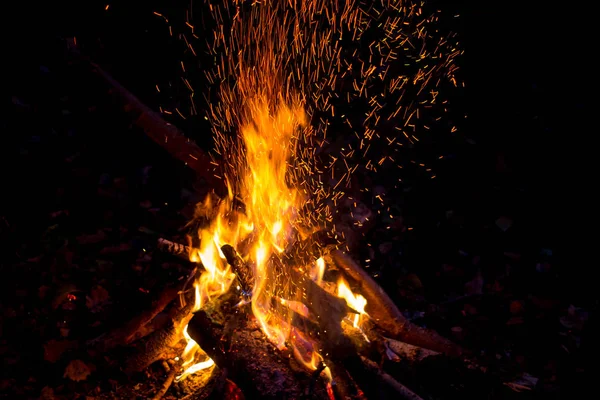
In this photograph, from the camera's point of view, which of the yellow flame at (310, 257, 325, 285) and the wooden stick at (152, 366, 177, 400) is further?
the yellow flame at (310, 257, 325, 285)

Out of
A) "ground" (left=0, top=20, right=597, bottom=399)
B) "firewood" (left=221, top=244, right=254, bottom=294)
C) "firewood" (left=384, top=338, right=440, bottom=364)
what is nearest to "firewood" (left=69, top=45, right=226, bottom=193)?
"ground" (left=0, top=20, right=597, bottom=399)

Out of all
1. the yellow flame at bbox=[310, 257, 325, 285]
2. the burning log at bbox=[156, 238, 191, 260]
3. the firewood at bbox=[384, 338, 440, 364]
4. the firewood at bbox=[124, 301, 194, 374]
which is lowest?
the firewood at bbox=[384, 338, 440, 364]

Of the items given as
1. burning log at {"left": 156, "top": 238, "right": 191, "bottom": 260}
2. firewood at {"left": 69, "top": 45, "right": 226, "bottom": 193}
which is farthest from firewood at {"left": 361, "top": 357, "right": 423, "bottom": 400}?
firewood at {"left": 69, "top": 45, "right": 226, "bottom": 193}

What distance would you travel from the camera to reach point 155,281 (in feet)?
14.6

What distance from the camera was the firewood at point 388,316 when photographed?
3.65 metres

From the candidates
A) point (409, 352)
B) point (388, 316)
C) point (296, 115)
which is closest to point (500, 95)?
point (296, 115)

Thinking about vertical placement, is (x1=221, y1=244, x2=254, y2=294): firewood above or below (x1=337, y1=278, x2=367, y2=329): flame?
above

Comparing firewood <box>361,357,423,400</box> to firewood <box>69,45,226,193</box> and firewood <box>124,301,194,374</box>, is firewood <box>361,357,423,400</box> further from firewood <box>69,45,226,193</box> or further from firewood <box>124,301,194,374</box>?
firewood <box>69,45,226,193</box>

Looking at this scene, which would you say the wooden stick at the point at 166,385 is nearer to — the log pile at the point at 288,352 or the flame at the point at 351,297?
the log pile at the point at 288,352

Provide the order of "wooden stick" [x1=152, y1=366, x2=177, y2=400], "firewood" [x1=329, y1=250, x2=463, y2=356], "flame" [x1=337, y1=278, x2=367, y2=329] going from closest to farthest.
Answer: "wooden stick" [x1=152, y1=366, x2=177, y2=400], "firewood" [x1=329, y1=250, x2=463, y2=356], "flame" [x1=337, y1=278, x2=367, y2=329]

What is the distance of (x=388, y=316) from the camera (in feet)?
12.4

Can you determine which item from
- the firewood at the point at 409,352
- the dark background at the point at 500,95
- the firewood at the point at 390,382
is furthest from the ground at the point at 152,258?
the firewood at the point at 390,382

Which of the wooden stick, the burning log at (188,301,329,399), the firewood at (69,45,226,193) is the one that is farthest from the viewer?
the firewood at (69,45,226,193)

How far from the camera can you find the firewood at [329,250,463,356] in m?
3.65
